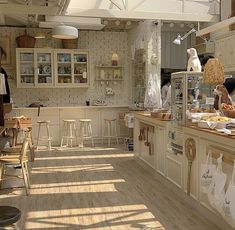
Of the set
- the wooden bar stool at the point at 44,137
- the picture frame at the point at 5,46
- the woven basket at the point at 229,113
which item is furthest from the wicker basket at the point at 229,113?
the picture frame at the point at 5,46

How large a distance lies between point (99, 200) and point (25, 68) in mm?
5299

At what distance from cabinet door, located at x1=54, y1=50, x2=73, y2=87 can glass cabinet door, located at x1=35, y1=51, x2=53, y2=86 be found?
174mm

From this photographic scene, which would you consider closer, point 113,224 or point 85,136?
point 113,224

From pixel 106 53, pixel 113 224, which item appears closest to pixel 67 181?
pixel 113 224

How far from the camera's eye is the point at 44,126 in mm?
8453

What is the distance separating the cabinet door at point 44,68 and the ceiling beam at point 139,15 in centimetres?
176

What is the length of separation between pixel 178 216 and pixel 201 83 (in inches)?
69.0

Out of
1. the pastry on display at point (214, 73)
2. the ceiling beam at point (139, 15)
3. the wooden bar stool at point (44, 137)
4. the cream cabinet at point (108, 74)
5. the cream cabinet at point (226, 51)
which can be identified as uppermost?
the ceiling beam at point (139, 15)

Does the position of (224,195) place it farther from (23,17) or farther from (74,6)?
(23,17)

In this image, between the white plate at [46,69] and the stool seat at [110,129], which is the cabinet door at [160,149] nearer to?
the stool seat at [110,129]

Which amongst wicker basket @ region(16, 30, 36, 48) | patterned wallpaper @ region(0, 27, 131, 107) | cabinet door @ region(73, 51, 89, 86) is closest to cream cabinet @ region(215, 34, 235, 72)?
patterned wallpaper @ region(0, 27, 131, 107)

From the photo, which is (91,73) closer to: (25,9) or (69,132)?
(69,132)

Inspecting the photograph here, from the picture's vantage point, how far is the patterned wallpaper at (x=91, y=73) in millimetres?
8891

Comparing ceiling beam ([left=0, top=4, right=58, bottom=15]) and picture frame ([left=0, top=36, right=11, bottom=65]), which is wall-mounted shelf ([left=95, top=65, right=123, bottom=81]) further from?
ceiling beam ([left=0, top=4, right=58, bottom=15])
